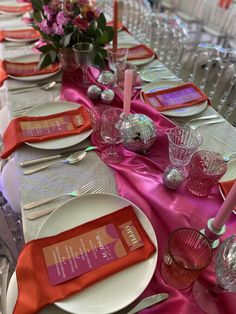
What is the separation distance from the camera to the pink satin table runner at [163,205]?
54 centimetres

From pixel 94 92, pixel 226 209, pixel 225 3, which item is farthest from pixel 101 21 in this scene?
pixel 225 3

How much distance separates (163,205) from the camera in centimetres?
70

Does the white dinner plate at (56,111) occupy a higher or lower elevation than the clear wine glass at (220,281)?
higher

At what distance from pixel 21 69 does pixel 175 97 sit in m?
0.70

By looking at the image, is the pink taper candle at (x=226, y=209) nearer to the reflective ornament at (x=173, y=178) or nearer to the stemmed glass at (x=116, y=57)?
the reflective ornament at (x=173, y=178)

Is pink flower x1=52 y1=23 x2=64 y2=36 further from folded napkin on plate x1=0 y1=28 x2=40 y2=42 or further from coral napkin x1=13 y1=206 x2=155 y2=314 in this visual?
coral napkin x1=13 y1=206 x2=155 y2=314

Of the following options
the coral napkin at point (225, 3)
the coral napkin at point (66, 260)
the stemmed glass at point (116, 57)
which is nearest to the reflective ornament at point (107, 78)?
the stemmed glass at point (116, 57)

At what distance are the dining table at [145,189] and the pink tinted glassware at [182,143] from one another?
1.9 inches

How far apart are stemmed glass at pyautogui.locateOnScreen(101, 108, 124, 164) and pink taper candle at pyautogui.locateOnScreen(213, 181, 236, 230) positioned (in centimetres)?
35

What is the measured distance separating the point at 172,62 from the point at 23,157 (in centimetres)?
157

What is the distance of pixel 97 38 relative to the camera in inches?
46.8

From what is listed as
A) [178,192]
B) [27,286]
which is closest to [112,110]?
[178,192]

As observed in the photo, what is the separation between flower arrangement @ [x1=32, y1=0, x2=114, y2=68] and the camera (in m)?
1.11

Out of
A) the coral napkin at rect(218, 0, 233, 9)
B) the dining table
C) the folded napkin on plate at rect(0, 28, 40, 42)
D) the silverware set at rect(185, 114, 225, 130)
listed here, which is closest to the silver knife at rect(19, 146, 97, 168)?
the dining table
